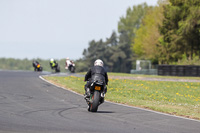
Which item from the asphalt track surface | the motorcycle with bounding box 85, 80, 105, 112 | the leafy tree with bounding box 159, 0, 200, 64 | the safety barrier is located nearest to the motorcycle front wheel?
the motorcycle with bounding box 85, 80, 105, 112

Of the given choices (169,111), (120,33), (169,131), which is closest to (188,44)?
(169,111)

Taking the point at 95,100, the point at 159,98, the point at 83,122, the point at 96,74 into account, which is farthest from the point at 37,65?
the point at 83,122

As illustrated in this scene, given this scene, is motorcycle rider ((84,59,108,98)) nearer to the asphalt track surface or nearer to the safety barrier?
the asphalt track surface

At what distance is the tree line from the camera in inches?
2295

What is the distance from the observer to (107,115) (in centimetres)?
1302

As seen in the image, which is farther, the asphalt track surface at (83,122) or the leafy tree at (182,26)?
the leafy tree at (182,26)

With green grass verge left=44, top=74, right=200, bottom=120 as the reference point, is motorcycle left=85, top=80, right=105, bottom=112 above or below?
above

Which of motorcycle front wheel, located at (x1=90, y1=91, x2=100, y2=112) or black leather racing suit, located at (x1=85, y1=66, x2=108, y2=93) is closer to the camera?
motorcycle front wheel, located at (x1=90, y1=91, x2=100, y2=112)

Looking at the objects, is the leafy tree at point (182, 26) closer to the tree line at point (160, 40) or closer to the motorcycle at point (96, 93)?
the tree line at point (160, 40)

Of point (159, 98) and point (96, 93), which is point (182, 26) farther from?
point (96, 93)

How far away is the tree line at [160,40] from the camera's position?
58.3 meters

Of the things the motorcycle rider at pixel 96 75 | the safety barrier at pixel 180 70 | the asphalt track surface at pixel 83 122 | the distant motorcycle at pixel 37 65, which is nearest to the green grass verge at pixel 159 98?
the asphalt track surface at pixel 83 122

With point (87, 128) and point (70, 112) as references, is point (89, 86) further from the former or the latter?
point (87, 128)

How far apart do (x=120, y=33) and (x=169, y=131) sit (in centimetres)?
12112
